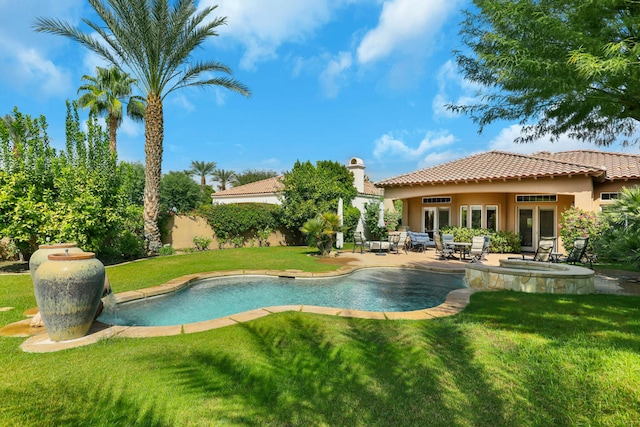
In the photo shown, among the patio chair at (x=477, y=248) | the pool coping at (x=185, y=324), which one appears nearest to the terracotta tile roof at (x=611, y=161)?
the patio chair at (x=477, y=248)

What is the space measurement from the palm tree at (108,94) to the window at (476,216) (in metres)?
24.3

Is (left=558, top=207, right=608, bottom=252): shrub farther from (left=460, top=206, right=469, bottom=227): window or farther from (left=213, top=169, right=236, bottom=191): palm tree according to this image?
(left=213, top=169, right=236, bottom=191): palm tree

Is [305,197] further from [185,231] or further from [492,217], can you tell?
[492,217]

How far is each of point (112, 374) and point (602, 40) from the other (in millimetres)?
9572

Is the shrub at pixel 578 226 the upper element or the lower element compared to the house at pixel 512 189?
lower

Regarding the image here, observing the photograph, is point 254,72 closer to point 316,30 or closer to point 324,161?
point 316,30

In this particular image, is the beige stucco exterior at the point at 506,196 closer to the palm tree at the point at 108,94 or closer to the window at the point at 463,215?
the window at the point at 463,215

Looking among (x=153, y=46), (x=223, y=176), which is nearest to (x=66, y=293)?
(x=153, y=46)

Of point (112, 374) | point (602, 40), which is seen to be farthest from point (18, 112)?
point (602, 40)

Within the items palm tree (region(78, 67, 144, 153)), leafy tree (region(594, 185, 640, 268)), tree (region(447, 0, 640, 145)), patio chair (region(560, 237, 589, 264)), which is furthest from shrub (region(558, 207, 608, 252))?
palm tree (region(78, 67, 144, 153))

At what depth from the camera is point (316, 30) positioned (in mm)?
17000

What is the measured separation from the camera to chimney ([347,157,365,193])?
95.5 ft

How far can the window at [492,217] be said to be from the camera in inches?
783

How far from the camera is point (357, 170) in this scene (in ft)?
96.8
